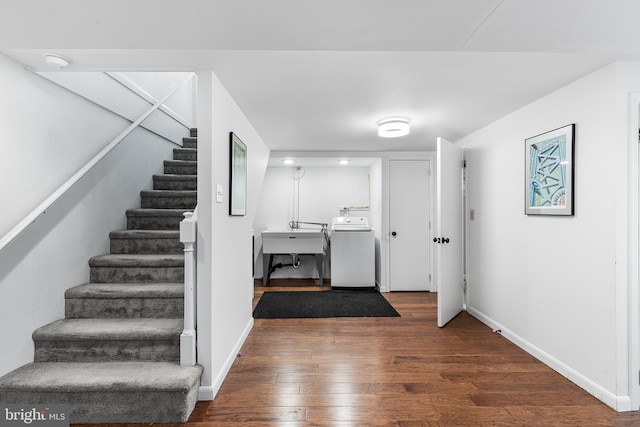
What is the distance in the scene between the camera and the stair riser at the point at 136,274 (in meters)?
2.40

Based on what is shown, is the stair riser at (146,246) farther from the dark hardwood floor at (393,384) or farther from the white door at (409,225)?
the white door at (409,225)

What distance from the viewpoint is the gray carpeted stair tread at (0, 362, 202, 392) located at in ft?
5.51

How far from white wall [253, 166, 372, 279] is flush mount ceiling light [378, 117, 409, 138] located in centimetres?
238

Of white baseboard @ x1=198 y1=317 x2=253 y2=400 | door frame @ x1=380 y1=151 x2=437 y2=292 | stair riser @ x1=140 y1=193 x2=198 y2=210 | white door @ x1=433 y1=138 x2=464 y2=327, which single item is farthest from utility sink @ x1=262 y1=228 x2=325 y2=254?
white baseboard @ x1=198 y1=317 x2=253 y2=400

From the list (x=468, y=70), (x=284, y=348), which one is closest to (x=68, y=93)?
(x=284, y=348)

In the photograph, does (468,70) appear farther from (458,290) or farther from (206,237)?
(458,290)

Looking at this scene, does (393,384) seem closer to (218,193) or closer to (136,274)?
(218,193)

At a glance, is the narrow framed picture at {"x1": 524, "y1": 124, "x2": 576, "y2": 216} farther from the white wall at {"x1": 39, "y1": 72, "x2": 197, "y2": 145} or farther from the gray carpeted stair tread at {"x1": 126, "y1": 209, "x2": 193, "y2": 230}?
the white wall at {"x1": 39, "y1": 72, "x2": 197, "y2": 145}

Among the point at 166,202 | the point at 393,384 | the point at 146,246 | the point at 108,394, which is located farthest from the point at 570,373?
the point at 166,202

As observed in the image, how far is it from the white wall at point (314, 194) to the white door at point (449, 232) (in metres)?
2.09

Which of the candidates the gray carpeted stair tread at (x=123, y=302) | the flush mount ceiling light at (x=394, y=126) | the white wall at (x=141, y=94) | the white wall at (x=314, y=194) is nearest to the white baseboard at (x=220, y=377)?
the gray carpeted stair tread at (x=123, y=302)

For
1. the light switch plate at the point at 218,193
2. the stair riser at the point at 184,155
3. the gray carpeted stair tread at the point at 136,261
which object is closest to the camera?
the light switch plate at the point at 218,193

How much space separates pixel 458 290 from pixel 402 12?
3162mm

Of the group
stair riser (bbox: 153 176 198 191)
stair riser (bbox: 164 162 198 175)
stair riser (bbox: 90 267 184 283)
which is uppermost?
stair riser (bbox: 164 162 198 175)
